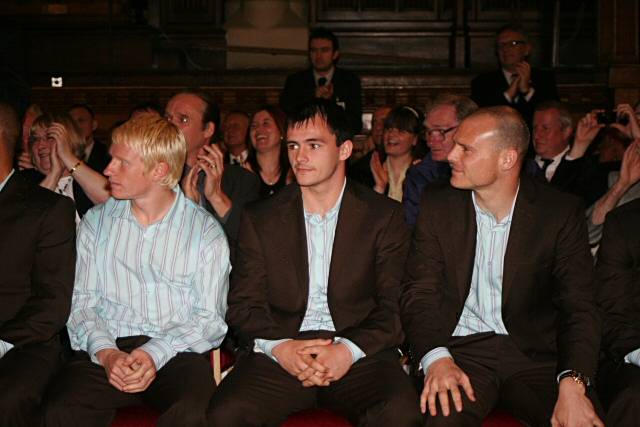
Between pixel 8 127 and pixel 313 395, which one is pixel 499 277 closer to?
pixel 313 395

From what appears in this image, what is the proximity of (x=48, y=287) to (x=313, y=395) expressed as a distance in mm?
1053

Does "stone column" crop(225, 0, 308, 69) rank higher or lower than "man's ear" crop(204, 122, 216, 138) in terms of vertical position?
higher

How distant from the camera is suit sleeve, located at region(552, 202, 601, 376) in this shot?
2.95m

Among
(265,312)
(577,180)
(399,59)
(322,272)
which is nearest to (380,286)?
(322,272)

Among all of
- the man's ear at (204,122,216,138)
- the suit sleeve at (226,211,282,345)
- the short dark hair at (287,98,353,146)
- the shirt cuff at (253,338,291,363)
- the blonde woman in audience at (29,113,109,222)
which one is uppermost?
the short dark hair at (287,98,353,146)

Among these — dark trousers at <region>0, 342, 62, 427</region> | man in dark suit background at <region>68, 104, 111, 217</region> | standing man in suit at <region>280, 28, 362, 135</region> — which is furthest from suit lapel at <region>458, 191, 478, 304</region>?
standing man in suit at <region>280, 28, 362, 135</region>

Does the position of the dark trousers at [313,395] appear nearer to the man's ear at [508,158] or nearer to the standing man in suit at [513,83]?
the man's ear at [508,158]

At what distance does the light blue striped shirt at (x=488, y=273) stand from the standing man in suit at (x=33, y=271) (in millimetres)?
1511

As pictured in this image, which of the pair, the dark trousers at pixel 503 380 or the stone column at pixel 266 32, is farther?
the stone column at pixel 266 32

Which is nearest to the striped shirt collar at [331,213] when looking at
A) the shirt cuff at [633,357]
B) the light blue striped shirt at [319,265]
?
the light blue striped shirt at [319,265]

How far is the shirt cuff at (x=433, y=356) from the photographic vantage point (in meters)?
2.96

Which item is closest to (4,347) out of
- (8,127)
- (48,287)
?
(48,287)

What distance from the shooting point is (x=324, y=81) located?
6320 millimetres

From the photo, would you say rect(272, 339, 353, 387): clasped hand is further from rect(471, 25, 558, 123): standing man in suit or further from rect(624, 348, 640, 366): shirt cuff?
rect(471, 25, 558, 123): standing man in suit
